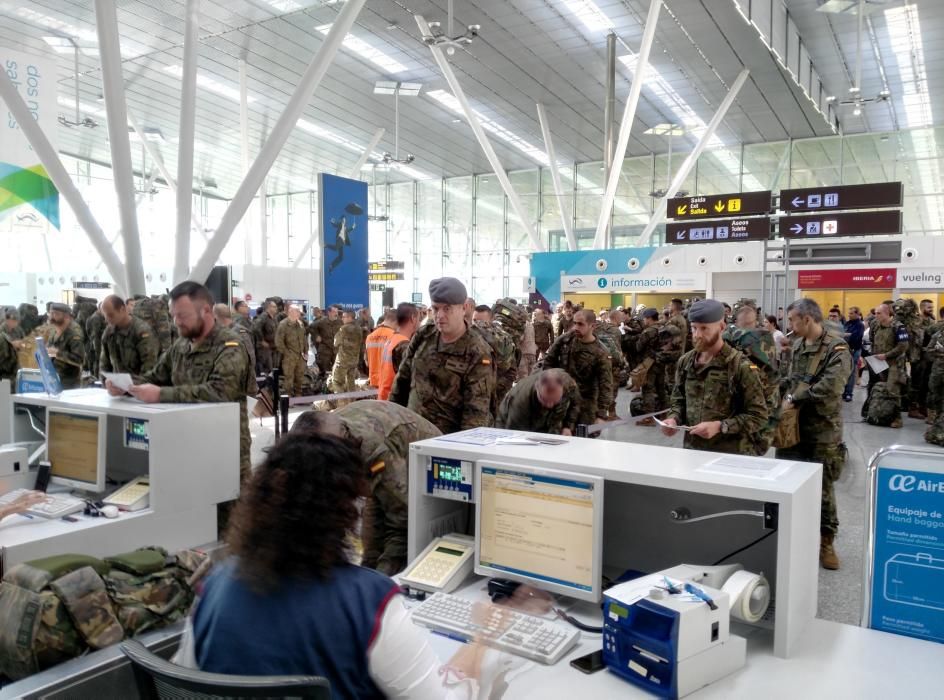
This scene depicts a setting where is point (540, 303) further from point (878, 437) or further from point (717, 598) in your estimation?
point (717, 598)

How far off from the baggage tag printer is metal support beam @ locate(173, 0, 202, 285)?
7.61 m

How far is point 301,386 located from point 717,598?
9673 millimetres

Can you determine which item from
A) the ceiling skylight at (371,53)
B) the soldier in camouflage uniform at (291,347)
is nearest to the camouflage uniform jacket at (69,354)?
the soldier in camouflage uniform at (291,347)

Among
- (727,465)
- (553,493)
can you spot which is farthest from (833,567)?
(553,493)

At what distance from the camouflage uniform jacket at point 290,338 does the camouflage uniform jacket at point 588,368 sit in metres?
5.59

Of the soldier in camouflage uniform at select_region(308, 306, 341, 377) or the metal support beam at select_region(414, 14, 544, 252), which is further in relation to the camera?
the soldier in camouflage uniform at select_region(308, 306, 341, 377)

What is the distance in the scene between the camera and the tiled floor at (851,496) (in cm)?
339

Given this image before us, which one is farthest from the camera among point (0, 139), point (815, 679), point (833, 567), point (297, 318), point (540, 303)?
point (540, 303)

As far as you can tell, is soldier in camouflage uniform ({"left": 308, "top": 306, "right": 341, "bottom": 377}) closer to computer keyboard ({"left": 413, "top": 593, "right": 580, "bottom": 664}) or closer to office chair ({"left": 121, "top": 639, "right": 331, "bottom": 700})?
computer keyboard ({"left": 413, "top": 593, "right": 580, "bottom": 664})

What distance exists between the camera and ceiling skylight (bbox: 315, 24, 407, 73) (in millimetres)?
13195

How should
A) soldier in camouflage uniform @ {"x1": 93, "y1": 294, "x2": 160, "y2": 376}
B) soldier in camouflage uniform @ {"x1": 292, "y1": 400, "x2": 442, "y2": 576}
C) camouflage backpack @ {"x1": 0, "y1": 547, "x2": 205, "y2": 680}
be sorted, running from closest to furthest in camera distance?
camouflage backpack @ {"x1": 0, "y1": 547, "x2": 205, "y2": 680}
soldier in camouflage uniform @ {"x1": 292, "y1": 400, "x2": 442, "y2": 576}
soldier in camouflage uniform @ {"x1": 93, "y1": 294, "x2": 160, "y2": 376}

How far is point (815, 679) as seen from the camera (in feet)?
5.31

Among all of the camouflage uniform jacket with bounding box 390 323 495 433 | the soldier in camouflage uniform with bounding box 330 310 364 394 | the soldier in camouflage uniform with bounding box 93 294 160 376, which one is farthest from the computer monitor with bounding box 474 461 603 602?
the soldier in camouflage uniform with bounding box 330 310 364 394

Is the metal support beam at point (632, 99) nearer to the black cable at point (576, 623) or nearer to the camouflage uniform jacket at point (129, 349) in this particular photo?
the camouflage uniform jacket at point (129, 349)
